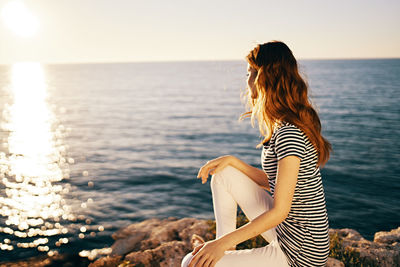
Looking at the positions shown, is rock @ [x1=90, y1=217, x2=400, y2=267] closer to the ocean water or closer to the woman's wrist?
the ocean water

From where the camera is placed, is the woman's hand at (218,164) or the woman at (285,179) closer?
the woman at (285,179)

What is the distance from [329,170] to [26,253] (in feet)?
44.4

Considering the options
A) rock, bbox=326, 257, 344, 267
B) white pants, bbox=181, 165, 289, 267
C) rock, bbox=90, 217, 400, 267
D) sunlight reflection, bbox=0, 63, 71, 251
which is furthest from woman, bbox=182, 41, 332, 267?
sunlight reflection, bbox=0, 63, 71, 251

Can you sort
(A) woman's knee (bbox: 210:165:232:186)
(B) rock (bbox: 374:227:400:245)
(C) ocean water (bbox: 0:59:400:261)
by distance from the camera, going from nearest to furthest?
(A) woman's knee (bbox: 210:165:232:186)
(B) rock (bbox: 374:227:400:245)
(C) ocean water (bbox: 0:59:400:261)

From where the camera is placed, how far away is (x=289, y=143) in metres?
2.64

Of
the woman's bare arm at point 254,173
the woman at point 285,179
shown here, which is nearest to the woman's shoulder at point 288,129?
the woman at point 285,179

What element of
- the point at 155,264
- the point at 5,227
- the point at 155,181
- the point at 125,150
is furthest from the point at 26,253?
the point at 125,150

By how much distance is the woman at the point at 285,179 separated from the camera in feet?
8.50

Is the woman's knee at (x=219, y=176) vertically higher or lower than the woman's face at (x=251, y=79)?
lower

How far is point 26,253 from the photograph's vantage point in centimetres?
809

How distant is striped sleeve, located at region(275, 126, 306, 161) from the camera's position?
2609mm

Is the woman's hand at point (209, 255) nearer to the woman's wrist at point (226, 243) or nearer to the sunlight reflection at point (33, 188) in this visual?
the woman's wrist at point (226, 243)

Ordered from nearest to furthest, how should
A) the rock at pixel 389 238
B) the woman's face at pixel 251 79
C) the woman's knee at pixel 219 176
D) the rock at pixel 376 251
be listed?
the woman's face at pixel 251 79
the woman's knee at pixel 219 176
the rock at pixel 376 251
the rock at pixel 389 238

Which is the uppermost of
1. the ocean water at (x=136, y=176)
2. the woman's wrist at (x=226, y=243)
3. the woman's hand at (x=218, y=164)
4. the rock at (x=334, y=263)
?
the woman's hand at (x=218, y=164)
